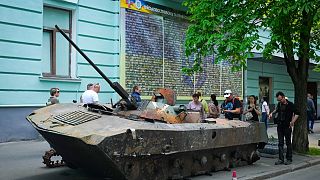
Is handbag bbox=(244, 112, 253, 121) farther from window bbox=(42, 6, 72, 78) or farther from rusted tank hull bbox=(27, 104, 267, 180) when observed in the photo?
window bbox=(42, 6, 72, 78)

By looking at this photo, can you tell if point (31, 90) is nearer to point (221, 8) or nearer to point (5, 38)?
point (5, 38)

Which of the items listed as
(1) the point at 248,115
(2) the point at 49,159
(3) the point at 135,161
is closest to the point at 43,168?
(2) the point at 49,159

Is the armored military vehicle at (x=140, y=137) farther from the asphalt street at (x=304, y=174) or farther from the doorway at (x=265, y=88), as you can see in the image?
the doorway at (x=265, y=88)

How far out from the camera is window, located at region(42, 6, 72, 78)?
13711 millimetres

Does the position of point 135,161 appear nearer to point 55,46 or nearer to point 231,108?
point 231,108

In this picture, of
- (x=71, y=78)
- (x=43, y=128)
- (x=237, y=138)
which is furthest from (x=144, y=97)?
(x=43, y=128)

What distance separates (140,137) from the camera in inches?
290

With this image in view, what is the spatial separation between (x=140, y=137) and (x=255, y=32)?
5838 mm

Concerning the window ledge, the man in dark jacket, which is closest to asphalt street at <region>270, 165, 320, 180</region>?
the man in dark jacket

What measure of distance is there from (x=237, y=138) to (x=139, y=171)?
2939 millimetres

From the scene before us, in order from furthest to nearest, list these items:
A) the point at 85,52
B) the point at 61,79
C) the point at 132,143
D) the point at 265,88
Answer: the point at 265,88
the point at 85,52
the point at 61,79
the point at 132,143

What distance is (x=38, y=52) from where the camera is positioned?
1308cm

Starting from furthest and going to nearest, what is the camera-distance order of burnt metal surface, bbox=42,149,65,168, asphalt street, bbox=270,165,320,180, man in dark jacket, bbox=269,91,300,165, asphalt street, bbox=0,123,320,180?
man in dark jacket, bbox=269,91,300,165
asphalt street, bbox=270,165,320,180
burnt metal surface, bbox=42,149,65,168
asphalt street, bbox=0,123,320,180

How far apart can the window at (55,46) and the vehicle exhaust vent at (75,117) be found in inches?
209
